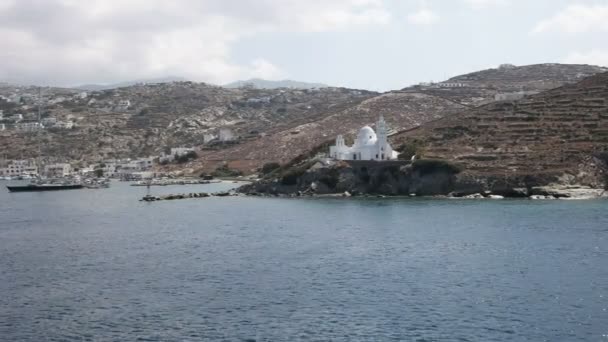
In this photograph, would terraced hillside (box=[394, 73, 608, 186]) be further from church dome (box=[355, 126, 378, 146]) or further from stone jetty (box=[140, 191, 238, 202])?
stone jetty (box=[140, 191, 238, 202])

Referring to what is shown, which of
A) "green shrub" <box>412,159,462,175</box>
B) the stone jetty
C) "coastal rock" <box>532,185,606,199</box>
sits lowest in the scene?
the stone jetty

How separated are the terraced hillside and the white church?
18.8 ft

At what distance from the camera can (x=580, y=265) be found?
61.5m

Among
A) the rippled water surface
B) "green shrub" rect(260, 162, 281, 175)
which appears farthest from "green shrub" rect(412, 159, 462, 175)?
"green shrub" rect(260, 162, 281, 175)

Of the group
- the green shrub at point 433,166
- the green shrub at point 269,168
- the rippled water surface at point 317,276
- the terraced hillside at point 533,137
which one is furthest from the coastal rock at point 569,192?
the green shrub at point 269,168

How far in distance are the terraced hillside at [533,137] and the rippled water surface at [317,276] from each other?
16061 millimetres

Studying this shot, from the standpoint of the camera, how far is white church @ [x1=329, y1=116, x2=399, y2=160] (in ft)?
459

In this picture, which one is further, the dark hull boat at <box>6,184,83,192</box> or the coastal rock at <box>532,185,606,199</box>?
the dark hull boat at <box>6,184,83,192</box>

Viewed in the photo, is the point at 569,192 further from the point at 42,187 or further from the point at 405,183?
the point at 42,187

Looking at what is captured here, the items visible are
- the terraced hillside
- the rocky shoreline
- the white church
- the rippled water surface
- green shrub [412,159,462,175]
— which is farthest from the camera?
the white church

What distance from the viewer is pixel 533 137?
134000mm

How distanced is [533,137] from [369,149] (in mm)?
29541

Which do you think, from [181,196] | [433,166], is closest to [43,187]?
[181,196]

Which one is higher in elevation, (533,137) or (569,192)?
(533,137)
